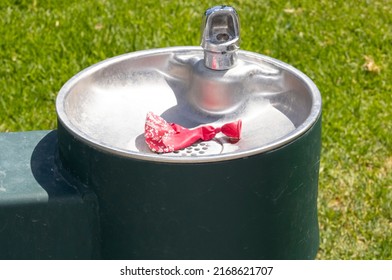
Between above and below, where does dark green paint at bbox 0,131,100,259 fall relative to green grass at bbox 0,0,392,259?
above

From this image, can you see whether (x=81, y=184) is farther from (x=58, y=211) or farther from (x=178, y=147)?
(x=178, y=147)

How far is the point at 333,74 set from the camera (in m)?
5.06

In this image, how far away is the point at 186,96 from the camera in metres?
3.41

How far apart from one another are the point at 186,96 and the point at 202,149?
35 centimetres

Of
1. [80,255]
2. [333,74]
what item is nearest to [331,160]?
[333,74]

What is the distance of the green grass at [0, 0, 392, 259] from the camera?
13.5 feet

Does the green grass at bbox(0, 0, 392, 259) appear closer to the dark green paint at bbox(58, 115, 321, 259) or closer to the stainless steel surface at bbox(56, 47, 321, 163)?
the stainless steel surface at bbox(56, 47, 321, 163)

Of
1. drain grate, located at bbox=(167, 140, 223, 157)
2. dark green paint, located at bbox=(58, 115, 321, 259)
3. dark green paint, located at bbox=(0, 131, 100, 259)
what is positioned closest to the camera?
dark green paint, located at bbox=(58, 115, 321, 259)

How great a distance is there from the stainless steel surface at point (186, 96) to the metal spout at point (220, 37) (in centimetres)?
5

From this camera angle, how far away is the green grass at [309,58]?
4.12m

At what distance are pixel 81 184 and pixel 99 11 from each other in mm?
2752

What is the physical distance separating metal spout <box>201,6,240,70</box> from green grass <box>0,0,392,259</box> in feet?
3.68

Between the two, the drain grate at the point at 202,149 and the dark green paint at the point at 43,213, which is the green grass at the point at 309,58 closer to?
the drain grate at the point at 202,149

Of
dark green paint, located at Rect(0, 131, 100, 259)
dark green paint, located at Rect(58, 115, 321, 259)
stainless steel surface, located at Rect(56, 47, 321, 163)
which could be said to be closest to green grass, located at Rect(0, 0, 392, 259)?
stainless steel surface, located at Rect(56, 47, 321, 163)
